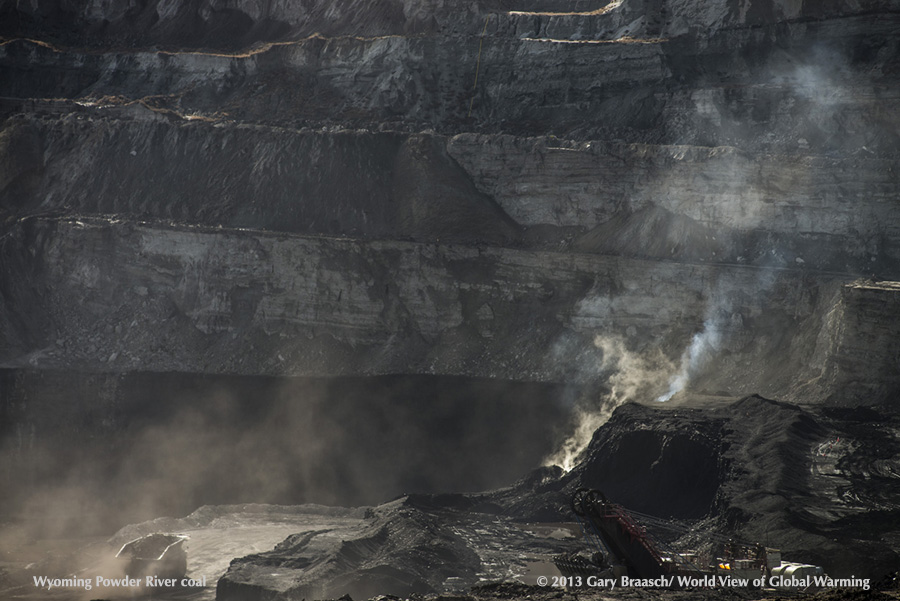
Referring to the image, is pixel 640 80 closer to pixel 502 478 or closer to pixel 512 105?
pixel 512 105

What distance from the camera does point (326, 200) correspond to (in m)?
48.0

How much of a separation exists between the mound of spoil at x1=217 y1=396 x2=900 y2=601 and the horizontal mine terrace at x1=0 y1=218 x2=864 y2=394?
7399 mm

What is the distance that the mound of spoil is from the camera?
80.4ft

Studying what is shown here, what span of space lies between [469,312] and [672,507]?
55.6ft

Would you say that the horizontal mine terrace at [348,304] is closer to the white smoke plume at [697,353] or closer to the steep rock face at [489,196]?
the steep rock face at [489,196]

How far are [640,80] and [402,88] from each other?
37.2 feet

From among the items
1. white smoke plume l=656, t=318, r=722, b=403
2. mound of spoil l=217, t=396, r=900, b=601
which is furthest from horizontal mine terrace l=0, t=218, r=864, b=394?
mound of spoil l=217, t=396, r=900, b=601

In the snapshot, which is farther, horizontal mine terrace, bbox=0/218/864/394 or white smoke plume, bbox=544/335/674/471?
horizontal mine terrace, bbox=0/218/864/394

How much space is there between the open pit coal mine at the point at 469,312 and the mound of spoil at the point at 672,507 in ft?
0.31

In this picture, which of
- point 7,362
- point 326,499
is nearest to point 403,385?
point 326,499

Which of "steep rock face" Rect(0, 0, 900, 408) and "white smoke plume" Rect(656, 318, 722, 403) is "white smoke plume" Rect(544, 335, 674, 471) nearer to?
"steep rock face" Rect(0, 0, 900, 408)

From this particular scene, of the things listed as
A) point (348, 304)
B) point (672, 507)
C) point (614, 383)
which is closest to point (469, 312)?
point (348, 304)

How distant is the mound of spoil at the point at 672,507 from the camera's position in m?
24.5

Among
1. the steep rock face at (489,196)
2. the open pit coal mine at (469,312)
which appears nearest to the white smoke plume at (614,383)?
the open pit coal mine at (469,312)
